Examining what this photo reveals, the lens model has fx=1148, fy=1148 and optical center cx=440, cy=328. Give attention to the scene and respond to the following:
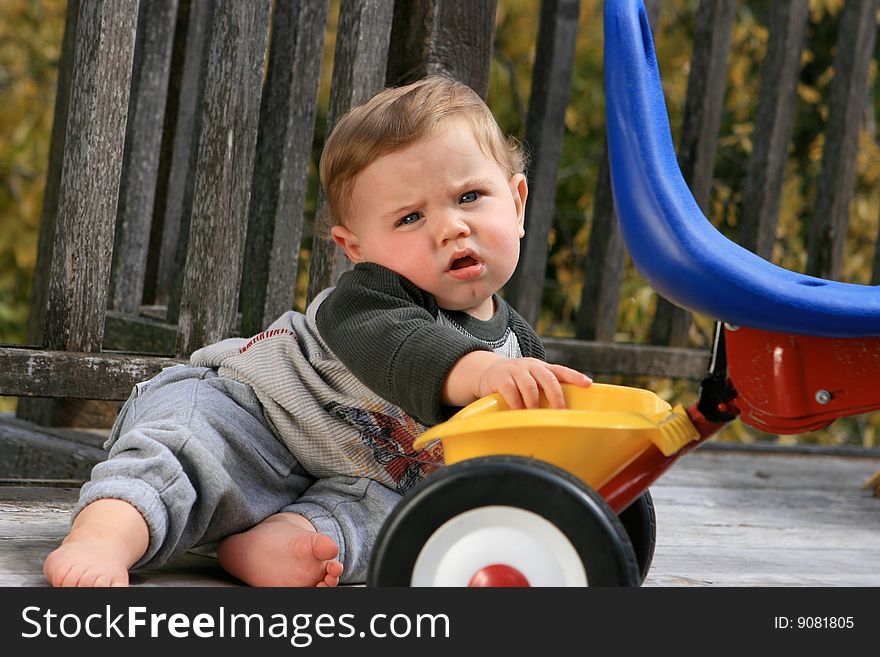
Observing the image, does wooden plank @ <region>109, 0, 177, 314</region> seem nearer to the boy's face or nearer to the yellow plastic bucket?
the boy's face

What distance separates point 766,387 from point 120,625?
1.90 feet

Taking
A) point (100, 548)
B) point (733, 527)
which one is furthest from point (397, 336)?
point (733, 527)

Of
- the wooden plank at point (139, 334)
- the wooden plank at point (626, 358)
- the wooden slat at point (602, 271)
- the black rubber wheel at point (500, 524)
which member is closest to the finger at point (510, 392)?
the black rubber wheel at point (500, 524)

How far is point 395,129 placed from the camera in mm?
1330

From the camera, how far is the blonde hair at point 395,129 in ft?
4.38

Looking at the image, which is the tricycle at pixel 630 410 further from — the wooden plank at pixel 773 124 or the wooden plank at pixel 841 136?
the wooden plank at pixel 841 136

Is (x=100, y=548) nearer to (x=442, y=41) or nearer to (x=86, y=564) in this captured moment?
(x=86, y=564)

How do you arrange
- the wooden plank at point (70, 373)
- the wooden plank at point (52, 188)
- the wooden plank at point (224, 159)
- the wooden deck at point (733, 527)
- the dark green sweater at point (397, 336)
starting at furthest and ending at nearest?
the wooden plank at point (52, 188) < the wooden plank at point (224, 159) < the wooden plank at point (70, 373) < the wooden deck at point (733, 527) < the dark green sweater at point (397, 336)

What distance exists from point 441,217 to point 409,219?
0.13 feet

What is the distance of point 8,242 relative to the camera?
3684 mm

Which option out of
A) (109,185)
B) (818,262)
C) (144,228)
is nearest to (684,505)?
(818,262)

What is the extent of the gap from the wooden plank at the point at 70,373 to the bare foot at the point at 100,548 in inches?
Answer: 20.4

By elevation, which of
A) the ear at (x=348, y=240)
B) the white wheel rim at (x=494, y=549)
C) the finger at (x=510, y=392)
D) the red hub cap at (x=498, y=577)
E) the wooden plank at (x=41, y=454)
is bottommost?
the wooden plank at (x=41, y=454)

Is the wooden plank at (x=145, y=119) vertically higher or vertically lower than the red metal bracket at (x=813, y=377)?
higher
